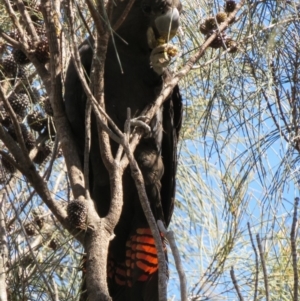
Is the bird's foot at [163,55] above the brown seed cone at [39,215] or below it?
above

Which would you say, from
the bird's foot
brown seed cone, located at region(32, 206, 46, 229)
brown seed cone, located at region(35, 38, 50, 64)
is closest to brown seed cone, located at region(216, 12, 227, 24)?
the bird's foot

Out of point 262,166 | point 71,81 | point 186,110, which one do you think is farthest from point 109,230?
point 186,110

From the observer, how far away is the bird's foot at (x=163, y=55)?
2.21 m

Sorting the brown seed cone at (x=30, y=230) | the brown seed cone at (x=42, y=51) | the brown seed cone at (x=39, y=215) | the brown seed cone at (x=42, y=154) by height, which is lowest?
the brown seed cone at (x=30, y=230)

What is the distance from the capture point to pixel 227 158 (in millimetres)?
2795

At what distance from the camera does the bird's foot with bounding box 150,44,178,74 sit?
221 cm

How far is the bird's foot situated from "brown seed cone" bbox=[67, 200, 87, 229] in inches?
26.2

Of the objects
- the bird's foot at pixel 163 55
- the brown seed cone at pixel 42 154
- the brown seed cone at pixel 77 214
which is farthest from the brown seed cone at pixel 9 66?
the brown seed cone at pixel 77 214

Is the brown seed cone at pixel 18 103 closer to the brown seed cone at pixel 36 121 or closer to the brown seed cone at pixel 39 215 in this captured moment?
the brown seed cone at pixel 36 121

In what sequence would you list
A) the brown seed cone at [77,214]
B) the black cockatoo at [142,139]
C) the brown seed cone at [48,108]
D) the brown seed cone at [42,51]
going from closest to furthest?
the brown seed cone at [77,214] → the brown seed cone at [42,51] → the brown seed cone at [48,108] → the black cockatoo at [142,139]

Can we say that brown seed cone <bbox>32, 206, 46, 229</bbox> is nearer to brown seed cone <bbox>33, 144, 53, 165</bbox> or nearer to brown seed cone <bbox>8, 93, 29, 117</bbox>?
brown seed cone <bbox>33, 144, 53, 165</bbox>

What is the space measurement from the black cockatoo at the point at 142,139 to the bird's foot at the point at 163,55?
4 cm

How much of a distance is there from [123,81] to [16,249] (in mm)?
873

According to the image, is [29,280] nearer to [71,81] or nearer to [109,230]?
[109,230]
